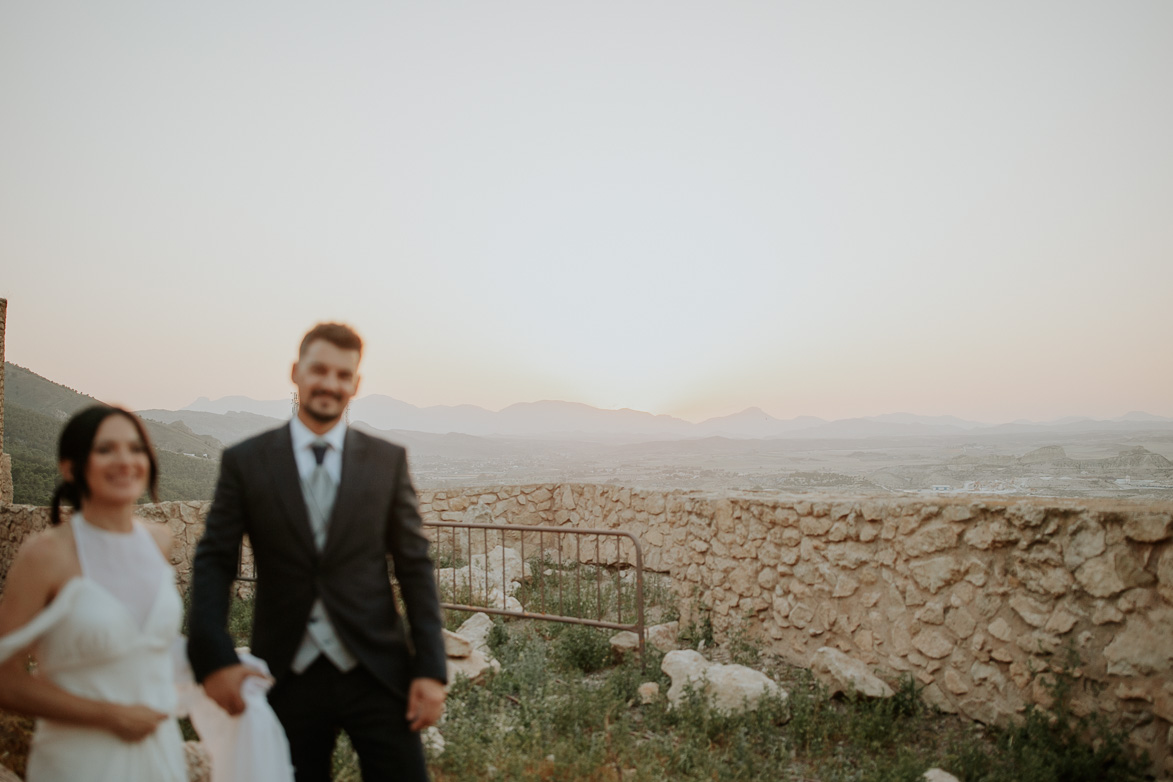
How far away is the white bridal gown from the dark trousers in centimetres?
34

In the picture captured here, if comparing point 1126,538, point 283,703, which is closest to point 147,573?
point 283,703

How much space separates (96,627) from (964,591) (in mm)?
5384

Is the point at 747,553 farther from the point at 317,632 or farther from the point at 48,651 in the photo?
the point at 48,651

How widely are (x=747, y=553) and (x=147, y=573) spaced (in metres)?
5.95

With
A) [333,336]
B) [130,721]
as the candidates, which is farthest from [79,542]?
[333,336]

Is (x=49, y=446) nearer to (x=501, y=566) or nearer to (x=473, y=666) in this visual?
(x=501, y=566)

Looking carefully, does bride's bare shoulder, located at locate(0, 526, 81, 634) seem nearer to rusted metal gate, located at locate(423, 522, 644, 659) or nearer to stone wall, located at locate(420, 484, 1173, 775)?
rusted metal gate, located at locate(423, 522, 644, 659)

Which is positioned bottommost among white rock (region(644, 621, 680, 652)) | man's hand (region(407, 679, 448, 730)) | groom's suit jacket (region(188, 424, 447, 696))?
white rock (region(644, 621, 680, 652))

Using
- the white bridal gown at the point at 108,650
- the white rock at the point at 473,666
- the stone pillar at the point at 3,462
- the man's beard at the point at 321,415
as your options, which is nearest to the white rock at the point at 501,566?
the white rock at the point at 473,666

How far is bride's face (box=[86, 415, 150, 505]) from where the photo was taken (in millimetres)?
1814

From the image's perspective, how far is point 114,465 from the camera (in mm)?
1819

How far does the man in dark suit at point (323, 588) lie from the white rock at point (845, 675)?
4.16 metres

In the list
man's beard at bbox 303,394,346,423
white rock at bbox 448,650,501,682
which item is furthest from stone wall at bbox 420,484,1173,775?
man's beard at bbox 303,394,346,423

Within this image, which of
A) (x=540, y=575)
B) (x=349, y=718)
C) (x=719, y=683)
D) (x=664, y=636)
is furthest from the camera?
(x=540, y=575)
